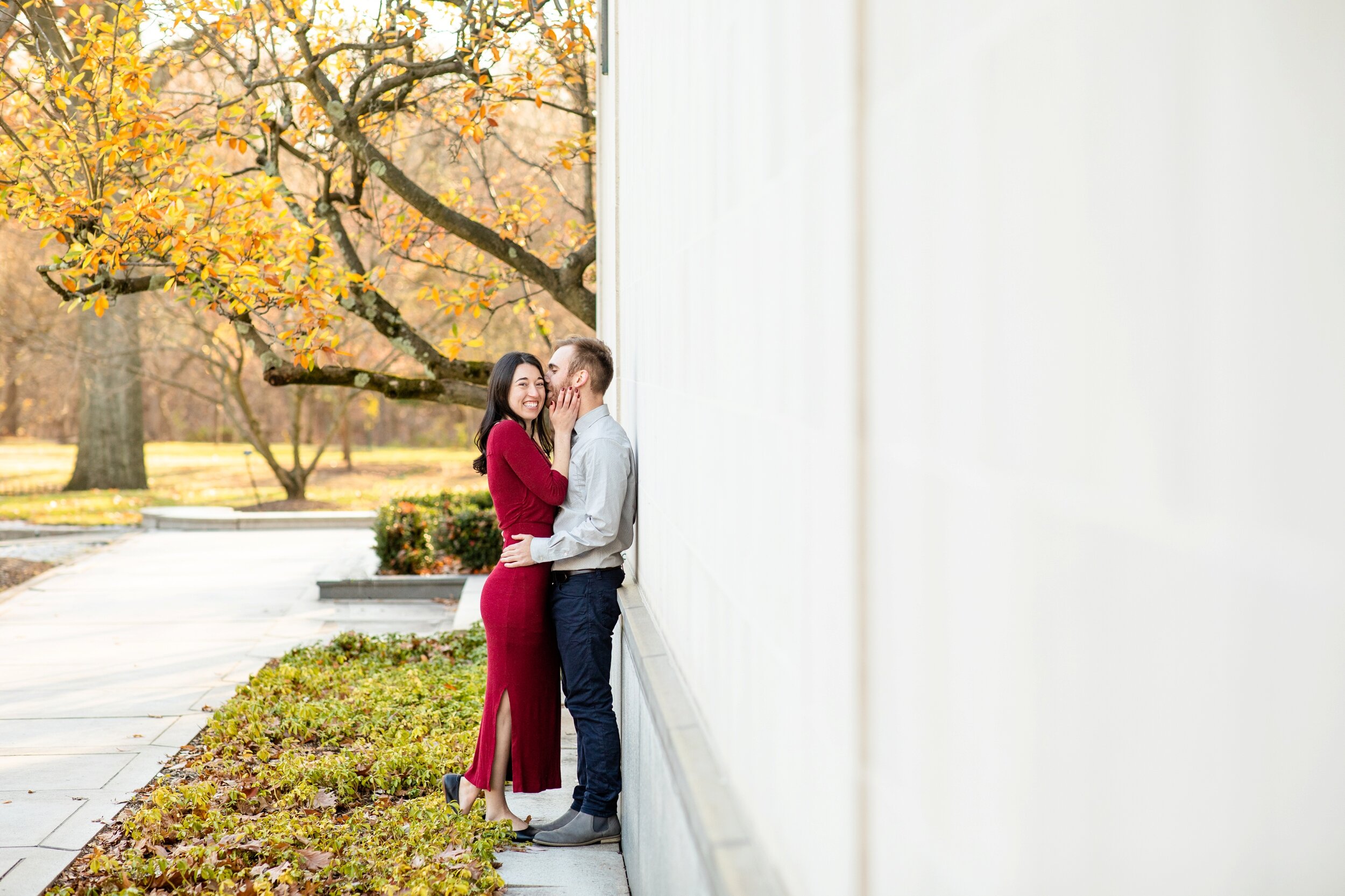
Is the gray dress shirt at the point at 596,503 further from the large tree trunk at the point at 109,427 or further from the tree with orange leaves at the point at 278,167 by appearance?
the large tree trunk at the point at 109,427

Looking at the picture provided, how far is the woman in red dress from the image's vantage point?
4512 millimetres

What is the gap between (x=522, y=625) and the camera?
457 centimetres

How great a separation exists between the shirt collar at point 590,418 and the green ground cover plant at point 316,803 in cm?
166

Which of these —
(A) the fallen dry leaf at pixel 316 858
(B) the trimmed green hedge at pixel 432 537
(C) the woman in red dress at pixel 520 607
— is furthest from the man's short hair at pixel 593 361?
(B) the trimmed green hedge at pixel 432 537

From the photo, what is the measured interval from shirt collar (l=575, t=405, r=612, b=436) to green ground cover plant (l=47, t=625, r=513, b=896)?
1661 mm

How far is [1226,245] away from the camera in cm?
71

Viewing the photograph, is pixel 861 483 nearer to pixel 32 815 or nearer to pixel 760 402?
pixel 760 402

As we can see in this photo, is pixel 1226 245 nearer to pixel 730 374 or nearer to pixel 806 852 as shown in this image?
pixel 806 852

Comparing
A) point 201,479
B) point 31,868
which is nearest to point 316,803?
point 31,868

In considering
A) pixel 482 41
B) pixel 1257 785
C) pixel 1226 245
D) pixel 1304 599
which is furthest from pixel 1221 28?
pixel 482 41

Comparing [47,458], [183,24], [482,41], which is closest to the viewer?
[482,41]

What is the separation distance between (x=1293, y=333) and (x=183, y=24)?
8872 millimetres

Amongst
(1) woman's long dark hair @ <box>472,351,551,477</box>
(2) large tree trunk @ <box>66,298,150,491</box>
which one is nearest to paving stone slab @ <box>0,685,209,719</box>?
(1) woman's long dark hair @ <box>472,351,551,477</box>

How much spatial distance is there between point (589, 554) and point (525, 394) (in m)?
0.72
